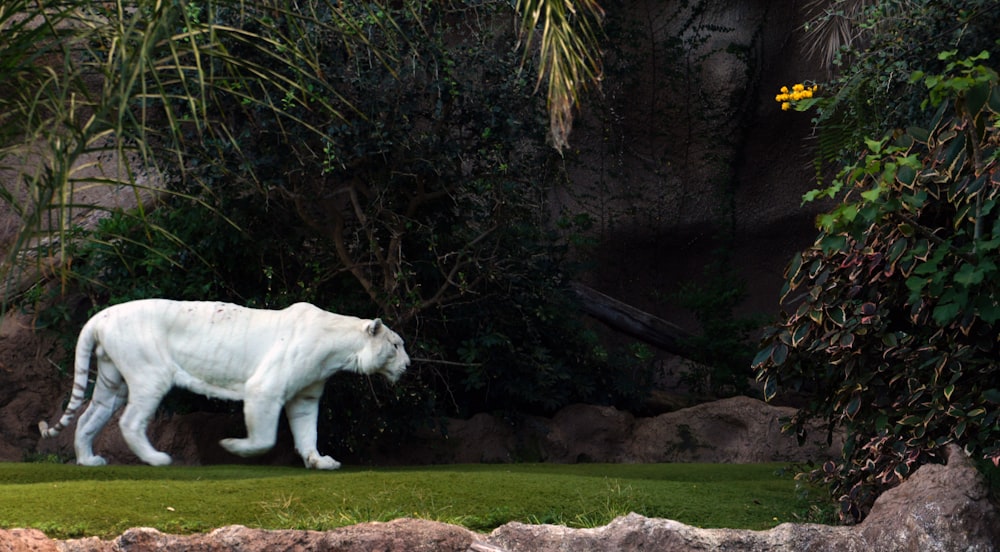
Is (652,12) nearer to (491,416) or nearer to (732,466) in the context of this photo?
(491,416)

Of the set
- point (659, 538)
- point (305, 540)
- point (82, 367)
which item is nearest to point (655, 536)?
point (659, 538)

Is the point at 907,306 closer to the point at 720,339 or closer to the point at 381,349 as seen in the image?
the point at 381,349

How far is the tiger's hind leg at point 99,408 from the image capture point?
281 inches

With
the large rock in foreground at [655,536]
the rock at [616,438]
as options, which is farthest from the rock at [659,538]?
the rock at [616,438]

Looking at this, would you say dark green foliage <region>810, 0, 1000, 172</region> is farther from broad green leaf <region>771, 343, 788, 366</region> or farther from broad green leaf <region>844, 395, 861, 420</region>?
broad green leaf <region>844, 395, 861, 420</region>

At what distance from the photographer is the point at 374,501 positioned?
516cm

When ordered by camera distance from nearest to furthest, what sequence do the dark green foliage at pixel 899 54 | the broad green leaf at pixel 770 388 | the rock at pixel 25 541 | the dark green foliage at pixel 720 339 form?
the rock at pixel 25 541 → the broad green leaf at pixel 770 388 → the dark green foliage at pixel 899 54 → the dark green foliage at pixel 720 339

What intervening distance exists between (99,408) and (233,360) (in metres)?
0.95

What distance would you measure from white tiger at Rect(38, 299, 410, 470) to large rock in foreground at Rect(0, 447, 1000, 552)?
2523 mm

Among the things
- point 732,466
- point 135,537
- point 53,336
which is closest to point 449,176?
point 732,466

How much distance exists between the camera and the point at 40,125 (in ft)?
9.75

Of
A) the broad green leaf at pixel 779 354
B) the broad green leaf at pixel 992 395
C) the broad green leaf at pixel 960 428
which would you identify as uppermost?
the broad green leaf at pixel 779 354

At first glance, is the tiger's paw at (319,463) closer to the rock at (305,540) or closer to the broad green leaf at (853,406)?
the rock at (305,540)

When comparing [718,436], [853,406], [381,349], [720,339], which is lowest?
[718,436]
